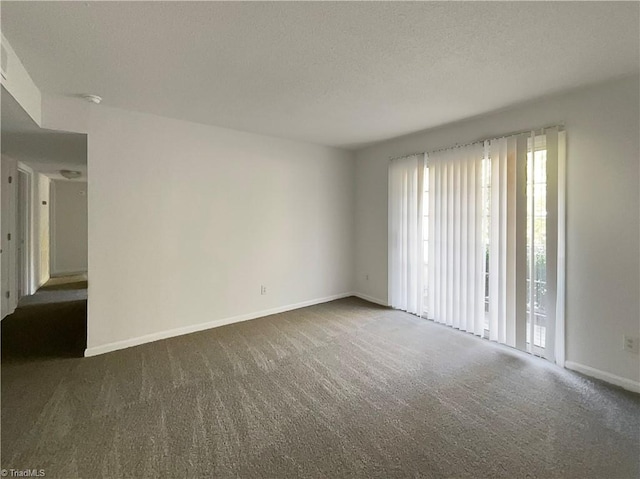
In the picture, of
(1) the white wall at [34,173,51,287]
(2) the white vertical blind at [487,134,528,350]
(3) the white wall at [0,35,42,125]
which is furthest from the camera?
(1) the white wall at [34,173,51,287]

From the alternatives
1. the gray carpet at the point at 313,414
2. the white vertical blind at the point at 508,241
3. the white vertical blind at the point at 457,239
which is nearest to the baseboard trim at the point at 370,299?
the white vertical blind at the point at 457,239

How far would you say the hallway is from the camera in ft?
10.0

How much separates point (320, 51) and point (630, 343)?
320 cm

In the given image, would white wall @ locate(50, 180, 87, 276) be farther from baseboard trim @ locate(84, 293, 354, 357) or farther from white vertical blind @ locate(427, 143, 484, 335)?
white vertical blind @ locate(427, 143, 484, 335)

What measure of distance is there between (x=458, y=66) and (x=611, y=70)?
3.85 ft

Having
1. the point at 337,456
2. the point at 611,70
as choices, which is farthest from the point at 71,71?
the point at 611,70

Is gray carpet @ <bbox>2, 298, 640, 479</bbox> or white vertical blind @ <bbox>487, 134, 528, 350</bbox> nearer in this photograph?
gray carpet @ <bbox>2, 298, 640, 479</bbox>

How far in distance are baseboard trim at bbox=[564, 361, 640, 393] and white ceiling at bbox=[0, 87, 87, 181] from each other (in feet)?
15.7

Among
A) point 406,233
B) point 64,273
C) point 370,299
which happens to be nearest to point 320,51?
point 406,233

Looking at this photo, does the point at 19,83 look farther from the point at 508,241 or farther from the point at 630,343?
the point at 630,343

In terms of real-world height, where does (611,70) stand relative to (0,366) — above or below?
above

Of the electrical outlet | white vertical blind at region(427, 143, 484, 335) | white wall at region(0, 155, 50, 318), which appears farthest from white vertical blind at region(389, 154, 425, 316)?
white wall at region(0, 155, 50, 318)

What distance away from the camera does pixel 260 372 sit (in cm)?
267

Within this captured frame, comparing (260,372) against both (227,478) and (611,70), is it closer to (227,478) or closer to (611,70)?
(227,478)
